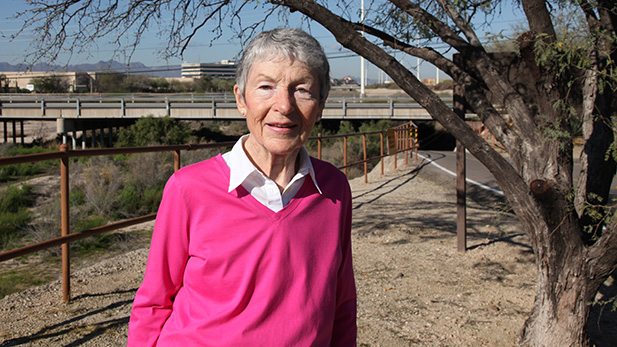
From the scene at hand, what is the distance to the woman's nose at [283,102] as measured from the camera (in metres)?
1.62

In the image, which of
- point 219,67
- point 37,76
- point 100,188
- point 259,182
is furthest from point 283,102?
point 219,67

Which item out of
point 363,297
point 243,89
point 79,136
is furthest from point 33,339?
point 79,136

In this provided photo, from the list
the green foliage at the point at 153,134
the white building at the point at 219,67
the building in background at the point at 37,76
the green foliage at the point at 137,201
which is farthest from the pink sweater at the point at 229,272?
the green foliage at the point at 153,134

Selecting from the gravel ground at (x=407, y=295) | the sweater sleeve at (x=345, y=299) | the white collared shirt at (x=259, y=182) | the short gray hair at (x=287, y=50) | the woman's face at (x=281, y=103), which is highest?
the short gray hair at (x=287, y=50)

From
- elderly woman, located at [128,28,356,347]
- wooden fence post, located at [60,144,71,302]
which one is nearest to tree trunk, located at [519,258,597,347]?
elderly woman, located at [128,28,356,347]

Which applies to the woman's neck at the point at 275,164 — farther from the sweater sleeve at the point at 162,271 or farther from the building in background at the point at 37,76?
the building in background at the point at 37,76

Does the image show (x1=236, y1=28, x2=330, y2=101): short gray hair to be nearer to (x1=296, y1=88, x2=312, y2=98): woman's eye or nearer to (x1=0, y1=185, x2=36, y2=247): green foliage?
(x1=296, y1=88, x2=312, y2=98): woman's eye

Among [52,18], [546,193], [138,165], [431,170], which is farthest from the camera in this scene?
[431,170]

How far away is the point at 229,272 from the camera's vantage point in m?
1.52

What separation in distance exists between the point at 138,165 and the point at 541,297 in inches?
430

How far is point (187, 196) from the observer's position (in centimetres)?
152

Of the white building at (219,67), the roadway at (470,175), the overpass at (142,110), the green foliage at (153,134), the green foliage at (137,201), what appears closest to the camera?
the white building at (219,67)

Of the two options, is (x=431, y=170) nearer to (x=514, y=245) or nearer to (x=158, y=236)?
(x=514, y=245)

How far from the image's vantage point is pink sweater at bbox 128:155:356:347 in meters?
1.50
